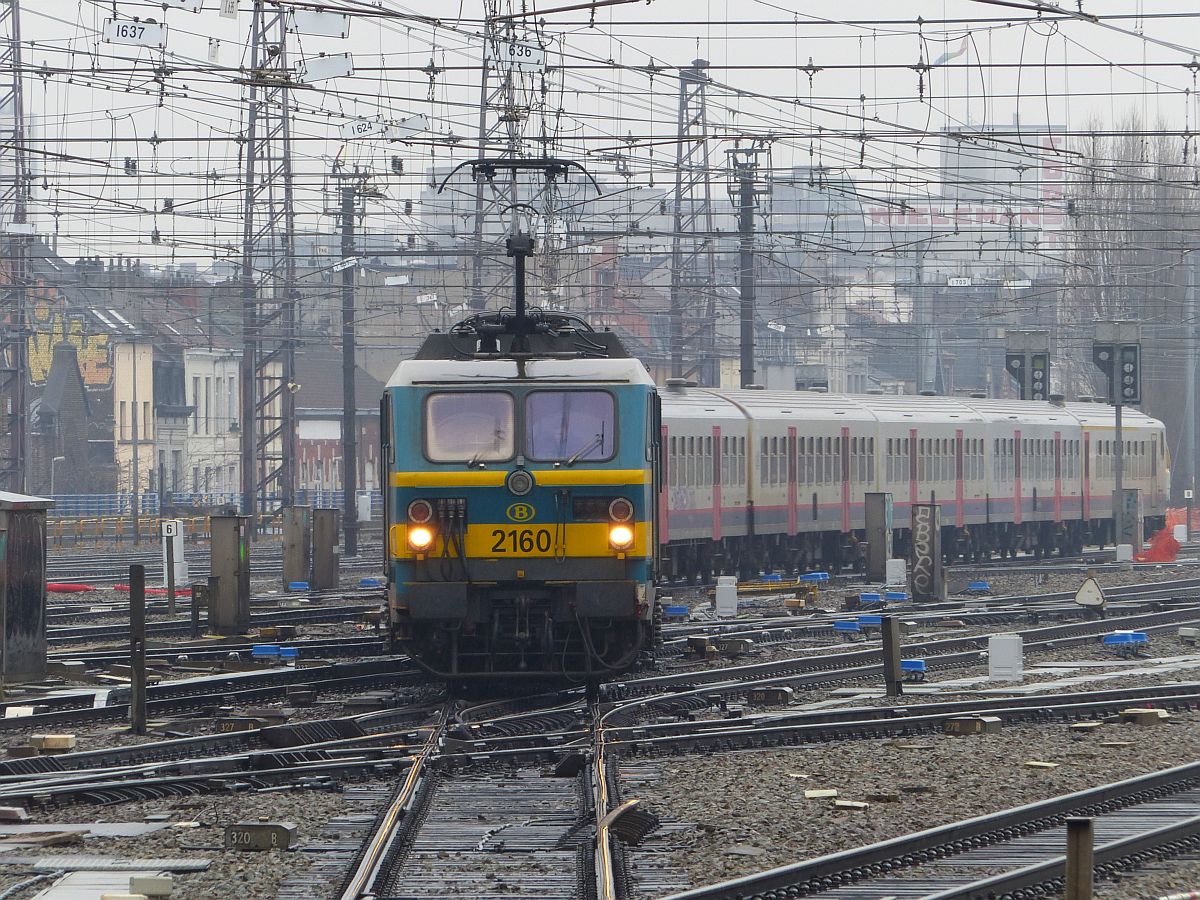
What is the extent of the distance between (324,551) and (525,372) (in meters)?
15.6

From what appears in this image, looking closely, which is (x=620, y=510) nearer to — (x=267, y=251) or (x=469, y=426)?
(x=469, y=426)

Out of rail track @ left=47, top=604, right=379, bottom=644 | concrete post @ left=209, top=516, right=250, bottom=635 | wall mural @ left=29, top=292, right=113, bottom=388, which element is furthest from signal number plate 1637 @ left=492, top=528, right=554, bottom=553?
wall mural @ left=29, top=292, right=113, bottom=388

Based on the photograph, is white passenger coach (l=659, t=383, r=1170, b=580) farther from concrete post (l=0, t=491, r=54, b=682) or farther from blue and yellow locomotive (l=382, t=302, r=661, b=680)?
blue and yellow locomotive (l=382, t=302, r=661, b=680)

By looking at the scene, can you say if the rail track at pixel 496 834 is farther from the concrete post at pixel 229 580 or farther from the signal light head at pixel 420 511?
the concrete post at pixel 229 580

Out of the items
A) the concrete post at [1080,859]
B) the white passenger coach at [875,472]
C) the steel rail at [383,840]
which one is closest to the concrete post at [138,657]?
the steel rail at [383,840]

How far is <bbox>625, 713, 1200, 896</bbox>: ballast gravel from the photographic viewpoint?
9039mm

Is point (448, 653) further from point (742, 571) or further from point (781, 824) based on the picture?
point (742, 571)

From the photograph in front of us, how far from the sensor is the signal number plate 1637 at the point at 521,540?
14203 mm

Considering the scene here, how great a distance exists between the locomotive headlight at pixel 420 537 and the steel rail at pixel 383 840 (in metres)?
2.34

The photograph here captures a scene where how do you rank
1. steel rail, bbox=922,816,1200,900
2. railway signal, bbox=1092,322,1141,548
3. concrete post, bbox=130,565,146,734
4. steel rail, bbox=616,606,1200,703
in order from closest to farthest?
steel rail, bbox=922,816,1200,900
concrete post, bbox=130,565,146,734
steel rail, bbox=616,606,1200,703
railway signal, bbox=1092,322,1141,548

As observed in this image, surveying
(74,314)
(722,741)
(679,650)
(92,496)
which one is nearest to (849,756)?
(722,741)

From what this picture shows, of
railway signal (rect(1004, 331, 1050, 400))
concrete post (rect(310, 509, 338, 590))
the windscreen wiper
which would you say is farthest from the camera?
railway signal (rect(1004, 331, 1050, 400))

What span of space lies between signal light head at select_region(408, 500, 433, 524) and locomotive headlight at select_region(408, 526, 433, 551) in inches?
2.4

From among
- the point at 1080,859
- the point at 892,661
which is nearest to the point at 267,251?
the point at 892,661
